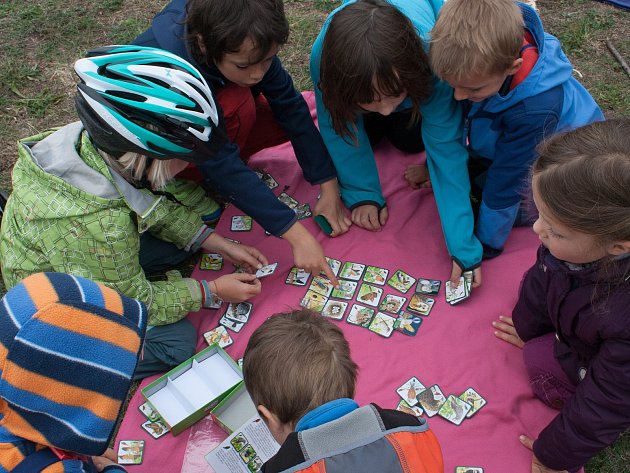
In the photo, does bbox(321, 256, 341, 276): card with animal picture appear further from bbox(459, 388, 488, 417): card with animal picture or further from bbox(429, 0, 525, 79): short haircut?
bbox(429, 0, 525, 79): short haircut

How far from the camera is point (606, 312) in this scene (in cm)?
270

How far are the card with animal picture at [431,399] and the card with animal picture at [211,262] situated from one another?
5.33 feet

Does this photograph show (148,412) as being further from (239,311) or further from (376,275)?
(376,275)

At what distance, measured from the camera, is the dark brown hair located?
10.1ft

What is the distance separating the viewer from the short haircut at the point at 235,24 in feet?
10.3

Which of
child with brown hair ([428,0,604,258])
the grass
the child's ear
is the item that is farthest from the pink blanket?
the grass

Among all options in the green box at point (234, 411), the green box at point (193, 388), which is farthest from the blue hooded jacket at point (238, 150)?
the green box at point (234, 411)

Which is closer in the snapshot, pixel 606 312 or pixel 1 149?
pixel 606 312

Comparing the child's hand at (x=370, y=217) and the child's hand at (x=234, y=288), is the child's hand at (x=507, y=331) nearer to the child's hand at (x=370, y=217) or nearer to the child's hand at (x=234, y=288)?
the child's hand at (x=370, y=217)

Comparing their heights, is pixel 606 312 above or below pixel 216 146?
below

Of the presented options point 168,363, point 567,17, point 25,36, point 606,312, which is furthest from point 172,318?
point 567,17

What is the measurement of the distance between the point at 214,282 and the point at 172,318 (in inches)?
13.6

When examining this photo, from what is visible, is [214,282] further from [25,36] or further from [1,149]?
[25,36]

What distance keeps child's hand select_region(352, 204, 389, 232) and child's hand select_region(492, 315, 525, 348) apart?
107 cm
